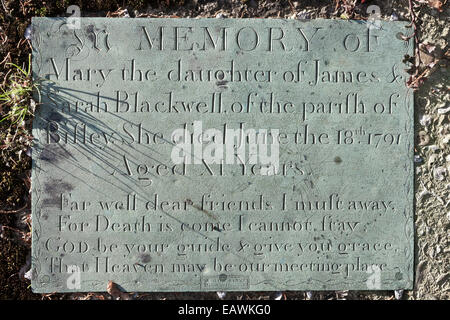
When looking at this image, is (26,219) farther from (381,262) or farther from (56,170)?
(381,262)

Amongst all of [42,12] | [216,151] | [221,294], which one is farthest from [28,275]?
[42,12]

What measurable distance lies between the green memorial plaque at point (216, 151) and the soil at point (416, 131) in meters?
0.11

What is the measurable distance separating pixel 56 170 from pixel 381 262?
103 inches

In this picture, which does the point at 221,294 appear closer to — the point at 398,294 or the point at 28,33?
the point at 398,294

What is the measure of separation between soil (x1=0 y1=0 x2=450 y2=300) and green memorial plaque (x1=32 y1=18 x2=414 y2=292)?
4.5 inches

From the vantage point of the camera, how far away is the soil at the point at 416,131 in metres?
4.04

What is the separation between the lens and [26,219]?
408 centimetres

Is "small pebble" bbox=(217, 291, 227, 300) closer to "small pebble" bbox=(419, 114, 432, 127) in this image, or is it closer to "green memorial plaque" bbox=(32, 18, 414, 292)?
"green memorial plaque" bbox=(32, 18, 414, 292)

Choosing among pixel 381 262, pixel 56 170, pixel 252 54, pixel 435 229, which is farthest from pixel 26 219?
pixel 435 229

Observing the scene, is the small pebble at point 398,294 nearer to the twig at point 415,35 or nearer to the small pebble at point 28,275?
the twig at point 415,35

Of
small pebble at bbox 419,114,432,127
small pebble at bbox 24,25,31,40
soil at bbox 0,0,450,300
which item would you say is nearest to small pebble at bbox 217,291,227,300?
soil at bbox 0,0,450,300

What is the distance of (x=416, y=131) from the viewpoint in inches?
161

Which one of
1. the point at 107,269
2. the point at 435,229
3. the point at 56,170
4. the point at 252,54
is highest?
the point at 252,54

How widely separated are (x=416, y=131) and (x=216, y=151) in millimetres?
1581
